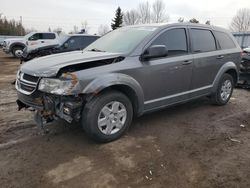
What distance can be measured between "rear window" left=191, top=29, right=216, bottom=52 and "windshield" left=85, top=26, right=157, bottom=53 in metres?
1.00

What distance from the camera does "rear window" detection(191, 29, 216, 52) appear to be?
16.0 ft

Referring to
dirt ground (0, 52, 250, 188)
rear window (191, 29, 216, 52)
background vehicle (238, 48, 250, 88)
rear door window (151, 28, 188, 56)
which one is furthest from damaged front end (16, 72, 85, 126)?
background vehicle (238, 48, 250, 88)

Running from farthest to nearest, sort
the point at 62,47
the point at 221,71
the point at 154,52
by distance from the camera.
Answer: the point at 62,47, the point at 221,71, the point at 154,52

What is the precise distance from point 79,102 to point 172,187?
159cm

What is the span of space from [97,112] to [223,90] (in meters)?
3.49

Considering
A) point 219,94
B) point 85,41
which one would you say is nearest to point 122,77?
point 219,94

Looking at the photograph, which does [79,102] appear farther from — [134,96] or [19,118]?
[19,118]

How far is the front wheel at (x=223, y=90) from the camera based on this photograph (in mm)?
5566

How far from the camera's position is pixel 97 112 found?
3.47 metres

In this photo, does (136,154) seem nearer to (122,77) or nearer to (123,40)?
(122,77)

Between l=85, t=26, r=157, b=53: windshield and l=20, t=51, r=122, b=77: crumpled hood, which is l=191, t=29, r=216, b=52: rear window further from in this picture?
Result: l=20, t=51, r=122, b=77: crumpled hood

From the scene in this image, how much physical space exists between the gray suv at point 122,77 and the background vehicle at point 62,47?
6942 mm

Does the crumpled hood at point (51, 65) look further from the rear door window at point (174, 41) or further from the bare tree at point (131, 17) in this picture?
the bare tree at point (131, 17)

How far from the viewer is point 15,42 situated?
57.9ft
